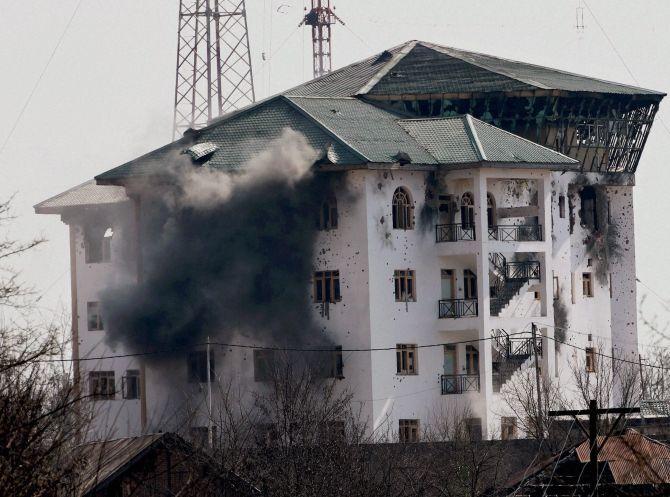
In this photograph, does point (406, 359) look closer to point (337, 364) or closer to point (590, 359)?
point (337, 364)

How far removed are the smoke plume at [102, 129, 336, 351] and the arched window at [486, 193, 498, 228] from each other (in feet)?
22.2

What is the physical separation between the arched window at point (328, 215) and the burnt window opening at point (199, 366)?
657 cm

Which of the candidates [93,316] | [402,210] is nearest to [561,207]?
[402,210]

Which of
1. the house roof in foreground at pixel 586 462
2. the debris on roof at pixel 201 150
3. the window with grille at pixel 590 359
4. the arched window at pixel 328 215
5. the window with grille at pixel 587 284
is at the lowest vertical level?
the house roof in foreground at pixel 586 462

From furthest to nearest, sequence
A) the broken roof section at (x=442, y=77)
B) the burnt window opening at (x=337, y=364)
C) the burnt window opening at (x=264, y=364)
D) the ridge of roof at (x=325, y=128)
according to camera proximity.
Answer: the broken roof section at (x=442, y=77)
the burnt window opening at (x=264, y=364)
the burnt window opening at (x=337, y=364)
the ridge of roof at (x=325, y=128)

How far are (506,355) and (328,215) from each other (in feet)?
29.2

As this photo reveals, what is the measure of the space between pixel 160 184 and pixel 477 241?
41.0ft

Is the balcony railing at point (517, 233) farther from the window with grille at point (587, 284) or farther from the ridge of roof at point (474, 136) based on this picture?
the window with grille at point (587, 284)

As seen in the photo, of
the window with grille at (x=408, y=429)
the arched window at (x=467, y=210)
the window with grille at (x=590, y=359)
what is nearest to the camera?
the window with grille at (x=408, y=429)

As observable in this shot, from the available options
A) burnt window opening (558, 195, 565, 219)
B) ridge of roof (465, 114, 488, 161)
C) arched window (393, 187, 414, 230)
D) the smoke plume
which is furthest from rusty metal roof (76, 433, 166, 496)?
burnt window opening (558, 195, 565, 219)

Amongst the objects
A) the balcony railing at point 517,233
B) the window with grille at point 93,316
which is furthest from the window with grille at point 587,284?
the window with grille at point 93,316

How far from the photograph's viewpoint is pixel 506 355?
91.0 meters

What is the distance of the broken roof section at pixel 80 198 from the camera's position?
98.4m

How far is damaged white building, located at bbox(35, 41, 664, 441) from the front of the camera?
8900 centimetres
